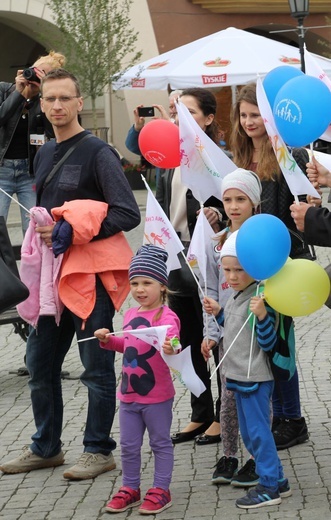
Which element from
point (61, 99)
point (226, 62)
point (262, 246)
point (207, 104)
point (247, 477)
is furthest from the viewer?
point (226, 62)

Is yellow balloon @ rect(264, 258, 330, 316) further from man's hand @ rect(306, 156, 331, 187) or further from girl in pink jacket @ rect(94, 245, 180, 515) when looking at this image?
girl in pink jacket @ rect(94, 245, 180, 515)

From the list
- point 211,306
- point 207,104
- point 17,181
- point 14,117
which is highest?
point 207,104

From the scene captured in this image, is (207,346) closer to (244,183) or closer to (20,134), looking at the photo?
(244,183)

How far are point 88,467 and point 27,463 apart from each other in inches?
16.2

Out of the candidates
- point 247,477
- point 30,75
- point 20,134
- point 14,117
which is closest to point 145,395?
point 247,477

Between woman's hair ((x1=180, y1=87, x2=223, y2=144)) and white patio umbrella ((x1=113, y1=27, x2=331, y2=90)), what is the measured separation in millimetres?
12350

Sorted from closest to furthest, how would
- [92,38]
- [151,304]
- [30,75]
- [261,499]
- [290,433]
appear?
1. [261,499]
2. [151,304]
3. [290,433]
4. [30,75]
5. [92,38]


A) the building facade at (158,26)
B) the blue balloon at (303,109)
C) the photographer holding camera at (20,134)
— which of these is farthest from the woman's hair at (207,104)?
the building facade at (158,26)

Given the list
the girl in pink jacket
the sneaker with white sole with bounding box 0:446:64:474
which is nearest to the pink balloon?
the girl in pink jacket

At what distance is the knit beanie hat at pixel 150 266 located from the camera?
17.5 ft

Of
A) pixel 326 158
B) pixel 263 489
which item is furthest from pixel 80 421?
pixel 326 158

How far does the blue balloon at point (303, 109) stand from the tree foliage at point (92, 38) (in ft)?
70.2

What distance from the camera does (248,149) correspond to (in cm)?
600

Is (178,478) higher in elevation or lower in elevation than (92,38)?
lower
